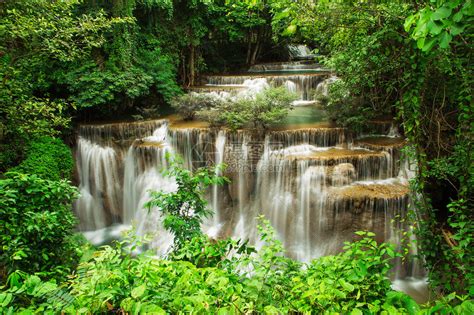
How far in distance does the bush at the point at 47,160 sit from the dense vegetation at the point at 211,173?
44 millimetres

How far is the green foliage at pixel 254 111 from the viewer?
358 inches

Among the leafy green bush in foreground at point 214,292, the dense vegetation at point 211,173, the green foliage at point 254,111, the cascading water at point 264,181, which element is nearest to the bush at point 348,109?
the dense vegetation at point 211,173

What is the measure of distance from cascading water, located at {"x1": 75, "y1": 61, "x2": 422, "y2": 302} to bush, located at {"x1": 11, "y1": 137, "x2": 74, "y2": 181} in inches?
48.4

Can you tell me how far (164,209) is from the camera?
4164 millimetres

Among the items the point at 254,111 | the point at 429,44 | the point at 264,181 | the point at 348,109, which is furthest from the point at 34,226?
the point at 348,109

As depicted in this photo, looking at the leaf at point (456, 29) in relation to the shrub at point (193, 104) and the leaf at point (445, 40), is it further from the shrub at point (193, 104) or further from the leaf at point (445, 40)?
the shrub at point (193, 104)

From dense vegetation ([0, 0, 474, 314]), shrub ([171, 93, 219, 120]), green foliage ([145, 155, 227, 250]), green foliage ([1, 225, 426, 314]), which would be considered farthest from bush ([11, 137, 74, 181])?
green foliage ([1, 225, 426, 314])

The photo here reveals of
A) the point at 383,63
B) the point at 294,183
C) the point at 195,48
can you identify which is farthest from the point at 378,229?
the point at 195,48

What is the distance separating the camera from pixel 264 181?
849cm

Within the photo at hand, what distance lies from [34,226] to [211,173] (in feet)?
7.72

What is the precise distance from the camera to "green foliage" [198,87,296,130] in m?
9.09

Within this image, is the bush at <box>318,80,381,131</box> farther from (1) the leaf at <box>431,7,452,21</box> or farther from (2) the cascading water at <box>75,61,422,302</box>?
(1) the leaf at <box>431,7,452,21</box>

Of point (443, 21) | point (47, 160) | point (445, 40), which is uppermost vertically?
point (443, 21)

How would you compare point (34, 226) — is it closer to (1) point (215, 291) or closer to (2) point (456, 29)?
(1) point (215, 291)
